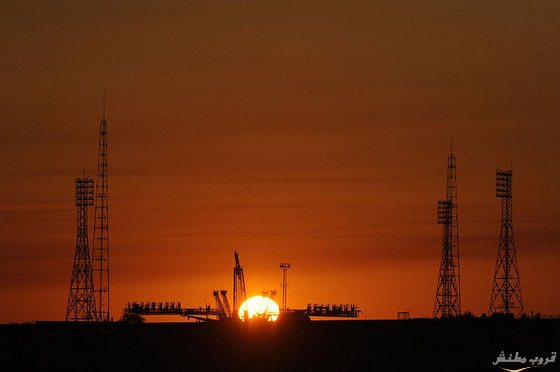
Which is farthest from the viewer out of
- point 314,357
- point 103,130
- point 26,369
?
point 103,130

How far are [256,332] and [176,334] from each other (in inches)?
372

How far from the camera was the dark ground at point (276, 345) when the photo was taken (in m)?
129

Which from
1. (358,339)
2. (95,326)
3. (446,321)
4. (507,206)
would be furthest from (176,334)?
(507,206)

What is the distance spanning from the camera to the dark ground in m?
129

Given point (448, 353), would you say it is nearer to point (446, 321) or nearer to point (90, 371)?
point (446, 321)

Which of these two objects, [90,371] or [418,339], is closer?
[90,371]

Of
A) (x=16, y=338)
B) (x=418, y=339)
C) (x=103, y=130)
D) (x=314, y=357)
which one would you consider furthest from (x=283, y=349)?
(x=103, y=130)

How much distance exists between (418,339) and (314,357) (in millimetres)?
10965

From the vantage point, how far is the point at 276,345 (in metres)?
136

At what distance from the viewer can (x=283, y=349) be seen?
13562cm

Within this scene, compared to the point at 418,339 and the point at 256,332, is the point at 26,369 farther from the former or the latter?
the point at 418,339

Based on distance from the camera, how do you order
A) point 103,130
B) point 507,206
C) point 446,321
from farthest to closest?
point 507,206 → point 103,130 → point 446,321

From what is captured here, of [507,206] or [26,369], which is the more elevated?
[507,206]

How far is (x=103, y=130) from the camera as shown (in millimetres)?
161125
